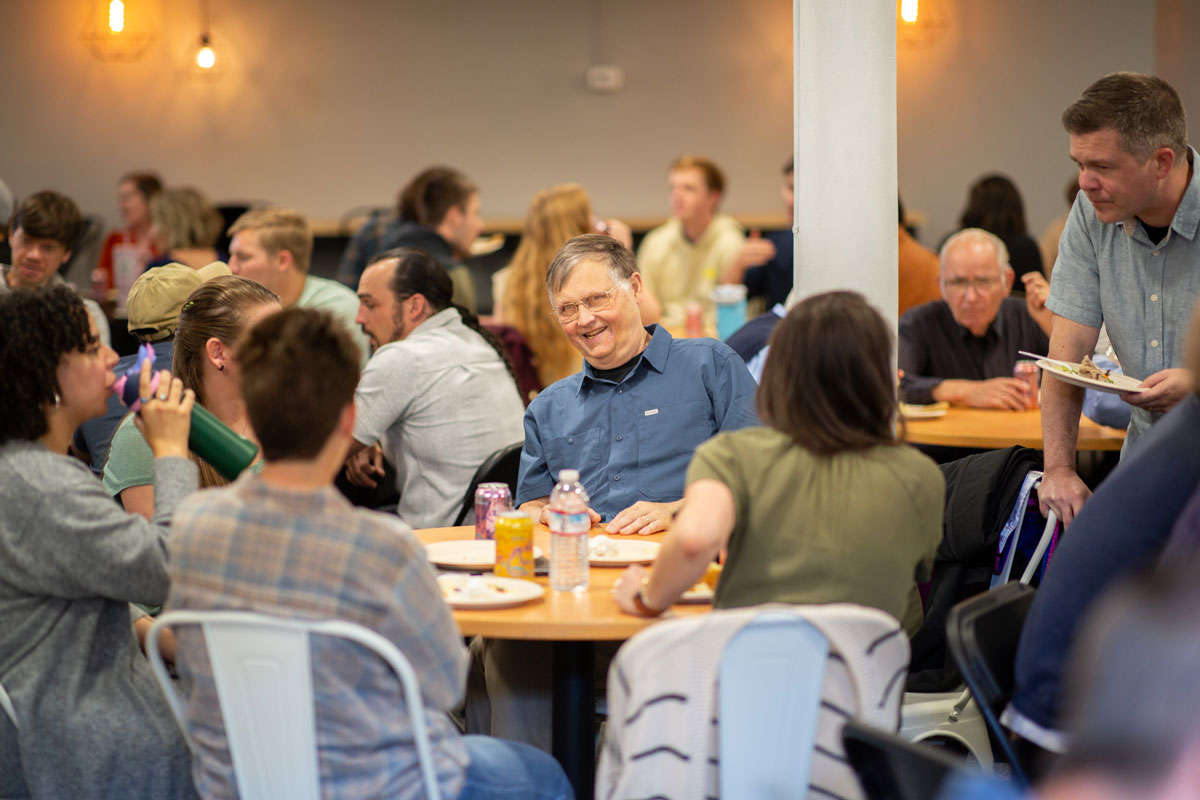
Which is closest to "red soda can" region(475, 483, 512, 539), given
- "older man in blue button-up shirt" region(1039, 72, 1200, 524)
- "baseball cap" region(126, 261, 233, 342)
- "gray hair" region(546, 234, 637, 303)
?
"gray hair" region(546, 234, 637, 303)

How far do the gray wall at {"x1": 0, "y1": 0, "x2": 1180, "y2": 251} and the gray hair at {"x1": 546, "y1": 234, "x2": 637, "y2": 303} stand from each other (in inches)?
247

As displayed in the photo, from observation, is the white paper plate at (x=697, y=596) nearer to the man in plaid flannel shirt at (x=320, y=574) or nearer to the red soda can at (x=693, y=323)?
the man in plaid flannel shirt at (x=320, y=574)

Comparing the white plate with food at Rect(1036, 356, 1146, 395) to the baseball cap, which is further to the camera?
the baseball cap

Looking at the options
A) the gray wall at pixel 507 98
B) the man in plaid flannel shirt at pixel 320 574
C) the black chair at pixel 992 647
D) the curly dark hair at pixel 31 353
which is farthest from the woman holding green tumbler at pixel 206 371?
the gray wall at pixel 507 98

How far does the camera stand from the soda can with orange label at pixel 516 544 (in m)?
2.34

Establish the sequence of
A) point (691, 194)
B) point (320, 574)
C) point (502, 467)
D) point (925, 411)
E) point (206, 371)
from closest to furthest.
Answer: point (320, 574) → point (206, 371) → point (502, 467) → point (925, 411) → point (691, 194)

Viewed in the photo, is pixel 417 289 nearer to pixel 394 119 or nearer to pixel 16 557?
pixel 16 557

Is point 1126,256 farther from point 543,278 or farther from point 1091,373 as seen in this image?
point 543,278

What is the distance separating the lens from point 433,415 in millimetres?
3607

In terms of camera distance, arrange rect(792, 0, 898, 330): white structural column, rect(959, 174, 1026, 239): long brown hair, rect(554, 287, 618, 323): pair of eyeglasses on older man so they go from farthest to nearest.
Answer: rect(959, 174, 1026, 239): long brown hair
rect(554, 287, 618, 323): pair of eyeglasses on older man
rect(792, 0, 898, 330): white structural column

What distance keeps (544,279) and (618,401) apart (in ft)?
7.10

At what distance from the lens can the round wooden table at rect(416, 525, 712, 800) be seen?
2.06 metres

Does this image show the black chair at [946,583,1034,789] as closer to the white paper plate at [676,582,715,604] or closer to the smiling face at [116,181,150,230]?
the white paper plate at [676,582,715,604]

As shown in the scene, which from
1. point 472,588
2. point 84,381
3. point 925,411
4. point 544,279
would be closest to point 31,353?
point 84,381
